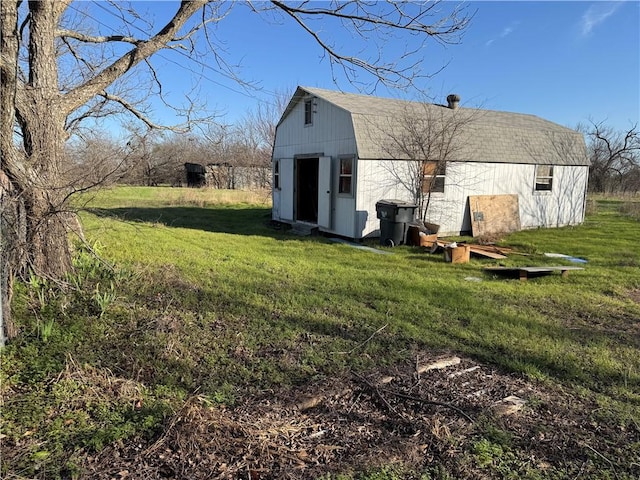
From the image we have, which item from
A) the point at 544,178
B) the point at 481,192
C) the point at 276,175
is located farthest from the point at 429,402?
the point at 544,178

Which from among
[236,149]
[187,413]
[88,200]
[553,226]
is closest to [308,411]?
[187,413]

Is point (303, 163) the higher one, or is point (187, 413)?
point (303, 163)

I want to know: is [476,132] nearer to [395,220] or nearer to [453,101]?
[453,101]

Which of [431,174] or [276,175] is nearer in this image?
[431,174]

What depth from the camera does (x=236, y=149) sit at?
118ft

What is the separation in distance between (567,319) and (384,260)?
12.2 feet

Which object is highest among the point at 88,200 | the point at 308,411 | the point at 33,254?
the point at 88,200

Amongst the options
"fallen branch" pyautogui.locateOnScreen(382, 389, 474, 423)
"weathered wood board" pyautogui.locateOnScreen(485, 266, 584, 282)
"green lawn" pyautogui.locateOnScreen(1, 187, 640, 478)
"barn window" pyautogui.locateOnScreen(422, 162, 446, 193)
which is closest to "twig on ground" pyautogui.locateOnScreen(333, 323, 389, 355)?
"green lawn" pyautogui.locateOnScreen(1, 187, 640, 478)

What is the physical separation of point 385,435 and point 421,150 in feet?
31.2

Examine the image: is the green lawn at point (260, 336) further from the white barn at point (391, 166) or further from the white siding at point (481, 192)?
the white barn at point (391, 166)

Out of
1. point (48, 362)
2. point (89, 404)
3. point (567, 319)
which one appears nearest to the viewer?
point (89, 404)

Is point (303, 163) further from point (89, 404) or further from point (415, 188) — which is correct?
point (89, 404)

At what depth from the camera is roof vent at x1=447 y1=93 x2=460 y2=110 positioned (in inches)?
563

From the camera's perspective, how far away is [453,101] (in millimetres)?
14383
